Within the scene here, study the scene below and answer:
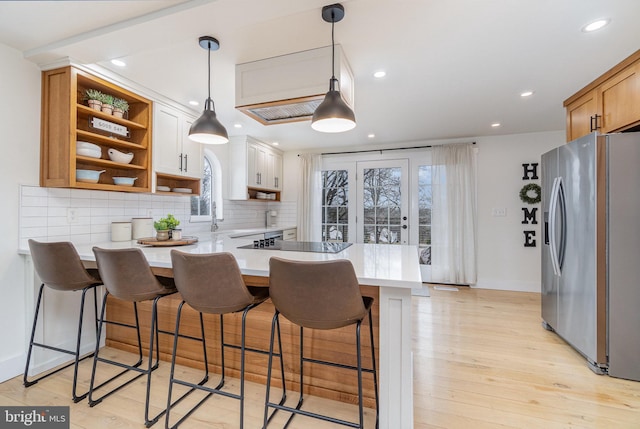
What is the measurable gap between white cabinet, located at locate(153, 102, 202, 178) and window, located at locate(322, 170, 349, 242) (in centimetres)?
238

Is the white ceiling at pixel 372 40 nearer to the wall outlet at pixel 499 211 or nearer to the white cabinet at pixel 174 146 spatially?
the white cabinet at pixel 174 146

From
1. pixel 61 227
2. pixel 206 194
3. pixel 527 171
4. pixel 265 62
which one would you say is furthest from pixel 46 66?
pixel 527 171

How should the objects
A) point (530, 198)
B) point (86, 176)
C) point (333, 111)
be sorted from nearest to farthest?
point (333, 111) < point (86, 176) < point (530, 198)

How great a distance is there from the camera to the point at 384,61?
7.35ft

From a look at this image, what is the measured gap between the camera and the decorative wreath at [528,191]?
165 inches

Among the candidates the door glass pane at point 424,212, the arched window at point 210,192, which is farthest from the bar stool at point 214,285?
the door glass pane at point 424,212

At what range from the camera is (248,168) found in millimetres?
4352

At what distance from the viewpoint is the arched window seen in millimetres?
4094

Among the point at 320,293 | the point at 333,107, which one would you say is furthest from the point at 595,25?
the point at 320,293

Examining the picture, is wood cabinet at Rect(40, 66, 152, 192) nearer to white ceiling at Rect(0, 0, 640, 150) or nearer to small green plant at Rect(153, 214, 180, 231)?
white ceiling at Rect(0, 0, 640, 150)

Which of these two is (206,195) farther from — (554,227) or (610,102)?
(610,102)

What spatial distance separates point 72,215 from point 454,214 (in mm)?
4560

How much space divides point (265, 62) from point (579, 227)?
109 inches

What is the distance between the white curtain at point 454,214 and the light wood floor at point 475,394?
67.9 inches
